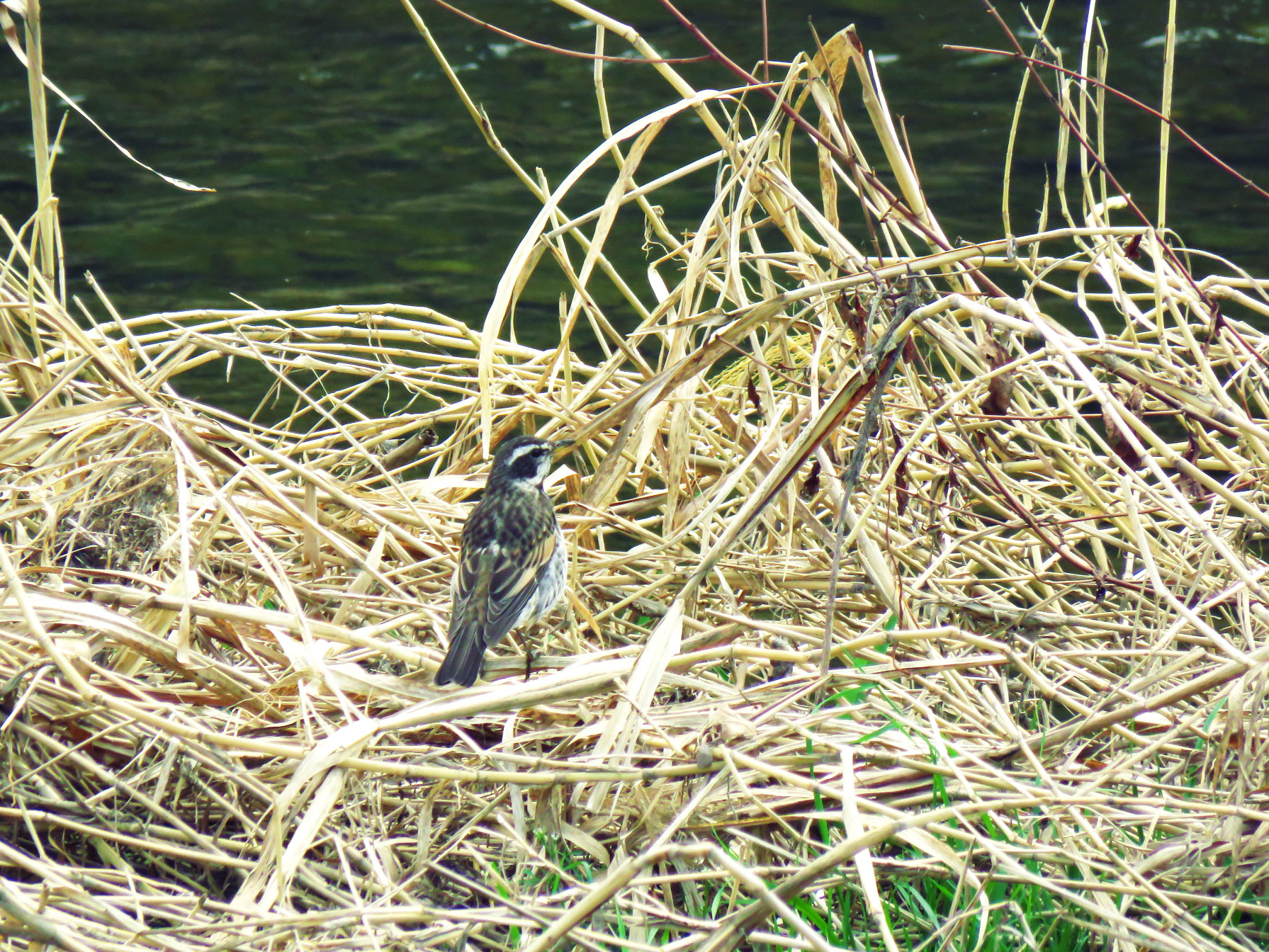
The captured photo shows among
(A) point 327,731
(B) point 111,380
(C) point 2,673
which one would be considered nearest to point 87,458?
(B) point 111,380

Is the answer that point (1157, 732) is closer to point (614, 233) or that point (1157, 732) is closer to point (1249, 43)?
point (614, 233)

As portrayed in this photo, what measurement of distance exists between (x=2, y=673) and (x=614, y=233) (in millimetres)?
10327

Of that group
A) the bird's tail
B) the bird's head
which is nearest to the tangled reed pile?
the bird's tail

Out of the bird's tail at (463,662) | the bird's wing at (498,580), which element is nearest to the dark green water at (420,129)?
the bird's wing at (498,580)

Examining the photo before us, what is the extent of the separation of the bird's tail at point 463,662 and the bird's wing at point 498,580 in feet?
0.13

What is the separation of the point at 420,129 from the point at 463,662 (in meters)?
13.2

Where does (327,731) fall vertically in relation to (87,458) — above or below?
below

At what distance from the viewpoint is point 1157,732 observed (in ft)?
14.1

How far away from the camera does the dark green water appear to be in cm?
1330

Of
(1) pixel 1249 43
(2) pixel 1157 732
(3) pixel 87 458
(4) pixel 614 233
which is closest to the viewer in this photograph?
(2) pixel 1157 732

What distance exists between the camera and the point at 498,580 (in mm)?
4391

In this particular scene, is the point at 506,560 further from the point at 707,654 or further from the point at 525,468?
the point at 707,654

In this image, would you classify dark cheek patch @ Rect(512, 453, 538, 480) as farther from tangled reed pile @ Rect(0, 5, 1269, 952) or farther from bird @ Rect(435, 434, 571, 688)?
tangled reed pile @ Rect(0, 5, 1269, 952)

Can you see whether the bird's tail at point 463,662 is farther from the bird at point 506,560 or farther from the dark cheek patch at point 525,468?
the dark cheek patch at point 525,468
